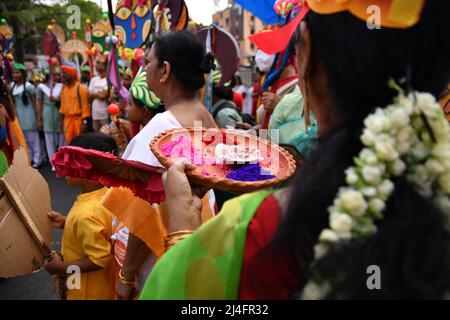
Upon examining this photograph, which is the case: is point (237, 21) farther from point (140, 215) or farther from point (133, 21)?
point (140, 215)

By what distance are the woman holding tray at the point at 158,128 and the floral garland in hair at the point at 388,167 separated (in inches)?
40.7

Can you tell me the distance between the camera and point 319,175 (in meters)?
0.70

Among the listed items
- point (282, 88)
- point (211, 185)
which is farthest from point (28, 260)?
point (282, 88)

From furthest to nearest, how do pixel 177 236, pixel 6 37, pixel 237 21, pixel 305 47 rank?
pixel 237 21
pixel 6 37
pixel 177 236
pixel 305 47

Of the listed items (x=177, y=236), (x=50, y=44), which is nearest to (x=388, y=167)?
(x=177, y=236)

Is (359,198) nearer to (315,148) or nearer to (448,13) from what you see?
(315,148)

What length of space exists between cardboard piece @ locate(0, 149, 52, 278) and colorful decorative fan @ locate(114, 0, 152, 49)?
2.49 m

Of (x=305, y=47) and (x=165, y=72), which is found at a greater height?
(x=305, y=47)

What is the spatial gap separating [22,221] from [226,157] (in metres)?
0.95

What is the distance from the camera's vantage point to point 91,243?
1970mm

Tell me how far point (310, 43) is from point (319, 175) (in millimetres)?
237

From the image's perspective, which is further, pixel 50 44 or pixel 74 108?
pixel 50 44

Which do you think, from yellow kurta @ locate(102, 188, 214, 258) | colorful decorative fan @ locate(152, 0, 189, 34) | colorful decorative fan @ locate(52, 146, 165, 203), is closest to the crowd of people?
colorful decorative fan @ locate(52, 146, 165, 203)

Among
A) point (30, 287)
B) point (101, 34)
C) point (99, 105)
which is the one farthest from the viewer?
point (101, 34)
